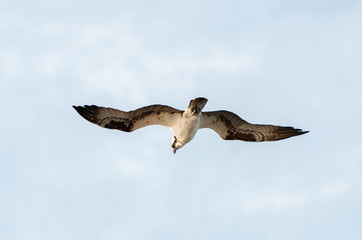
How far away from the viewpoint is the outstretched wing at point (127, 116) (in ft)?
70.1

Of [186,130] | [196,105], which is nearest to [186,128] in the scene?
[186,130]

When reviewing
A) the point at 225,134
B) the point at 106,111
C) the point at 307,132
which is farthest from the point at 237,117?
the point at 106,111

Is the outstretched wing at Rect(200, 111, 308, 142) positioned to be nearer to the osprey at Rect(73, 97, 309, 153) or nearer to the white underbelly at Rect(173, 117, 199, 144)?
the osprey at Rect(73, 97, 309, 153)

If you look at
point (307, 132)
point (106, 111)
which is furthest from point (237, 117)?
point (106, 111)

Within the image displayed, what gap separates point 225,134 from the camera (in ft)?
72.2

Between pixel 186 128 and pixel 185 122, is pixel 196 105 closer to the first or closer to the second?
pixel 185 122

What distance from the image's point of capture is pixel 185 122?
21172mm

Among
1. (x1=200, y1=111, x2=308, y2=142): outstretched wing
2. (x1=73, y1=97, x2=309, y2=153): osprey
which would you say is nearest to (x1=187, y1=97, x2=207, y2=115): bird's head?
(x1=73, y1=97, x2=309, y2=153): osprey

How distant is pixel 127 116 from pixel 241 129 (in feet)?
10.5

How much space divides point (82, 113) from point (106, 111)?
25.8 inches

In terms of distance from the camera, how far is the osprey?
2123 cm

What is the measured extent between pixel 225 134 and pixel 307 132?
7.62 feet

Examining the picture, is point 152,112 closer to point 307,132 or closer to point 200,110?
point 200,110

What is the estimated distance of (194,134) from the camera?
70.8 feet
